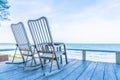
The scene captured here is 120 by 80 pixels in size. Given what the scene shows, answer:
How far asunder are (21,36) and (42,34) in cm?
71

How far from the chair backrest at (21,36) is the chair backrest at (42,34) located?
282mm

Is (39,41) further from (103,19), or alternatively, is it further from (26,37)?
(103,19)

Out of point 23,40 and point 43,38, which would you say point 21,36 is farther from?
point 43,38

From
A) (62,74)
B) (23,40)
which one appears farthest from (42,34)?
(62,74)

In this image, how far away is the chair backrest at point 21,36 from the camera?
2981 millimetres

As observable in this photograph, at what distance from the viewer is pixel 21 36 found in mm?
3080

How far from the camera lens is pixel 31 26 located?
2803mm

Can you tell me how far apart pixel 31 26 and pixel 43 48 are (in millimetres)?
582

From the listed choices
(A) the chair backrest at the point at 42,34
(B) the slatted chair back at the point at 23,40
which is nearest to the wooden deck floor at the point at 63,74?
(B) the slatted chair back at the point at 23,40

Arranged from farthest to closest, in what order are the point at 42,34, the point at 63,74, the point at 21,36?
1. the point at 21,36
2. the point at 42,34
3. the point at 63,74

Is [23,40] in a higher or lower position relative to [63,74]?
higher

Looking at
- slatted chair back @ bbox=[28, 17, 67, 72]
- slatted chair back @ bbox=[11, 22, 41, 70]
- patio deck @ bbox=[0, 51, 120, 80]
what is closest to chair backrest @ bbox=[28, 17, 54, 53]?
slatted chair back @ bbox=[28, 17, 67, 72]

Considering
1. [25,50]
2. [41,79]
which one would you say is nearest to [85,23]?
[25,50]

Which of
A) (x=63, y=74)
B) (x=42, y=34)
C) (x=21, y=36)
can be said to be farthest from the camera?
(x=21, y=36)
